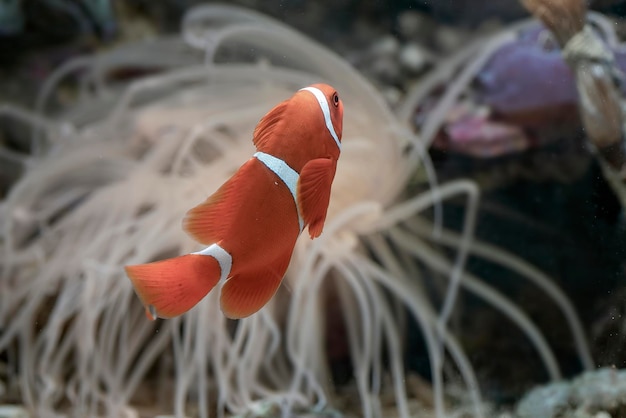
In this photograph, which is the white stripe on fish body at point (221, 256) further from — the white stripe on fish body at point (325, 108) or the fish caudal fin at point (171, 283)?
the white stripe on fish body at point (325, 108)

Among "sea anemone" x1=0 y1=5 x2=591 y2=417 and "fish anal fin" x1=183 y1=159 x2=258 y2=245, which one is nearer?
"fish anal fin" x1=183 y1=159 x2=258 y2=245

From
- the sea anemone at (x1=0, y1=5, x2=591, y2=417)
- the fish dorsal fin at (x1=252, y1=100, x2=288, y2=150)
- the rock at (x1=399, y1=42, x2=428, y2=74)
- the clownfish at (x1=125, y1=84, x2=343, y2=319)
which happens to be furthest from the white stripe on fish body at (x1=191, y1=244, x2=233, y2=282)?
the rock at (x1=399, y1=42, x2=428, y2=74)

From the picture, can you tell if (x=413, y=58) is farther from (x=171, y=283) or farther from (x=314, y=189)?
(x=171, y=283)

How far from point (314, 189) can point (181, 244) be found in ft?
1.17

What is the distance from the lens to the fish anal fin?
0.58 m

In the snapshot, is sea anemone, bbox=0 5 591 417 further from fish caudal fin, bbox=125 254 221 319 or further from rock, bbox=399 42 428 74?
fish caudal fin, bbox=125 254 221 319

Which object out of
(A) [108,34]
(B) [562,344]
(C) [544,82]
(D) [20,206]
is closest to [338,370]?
(B) [562,344]

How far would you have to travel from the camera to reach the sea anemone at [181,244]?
1153mm

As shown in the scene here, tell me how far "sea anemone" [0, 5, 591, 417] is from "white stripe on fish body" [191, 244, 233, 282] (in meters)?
0.34

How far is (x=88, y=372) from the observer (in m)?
1.38

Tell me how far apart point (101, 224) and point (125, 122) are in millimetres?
350

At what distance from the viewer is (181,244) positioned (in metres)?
0.87

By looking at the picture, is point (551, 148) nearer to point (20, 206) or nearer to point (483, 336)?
point (483, 336)

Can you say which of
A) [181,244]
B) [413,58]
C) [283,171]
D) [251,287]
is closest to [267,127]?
[283,171]
